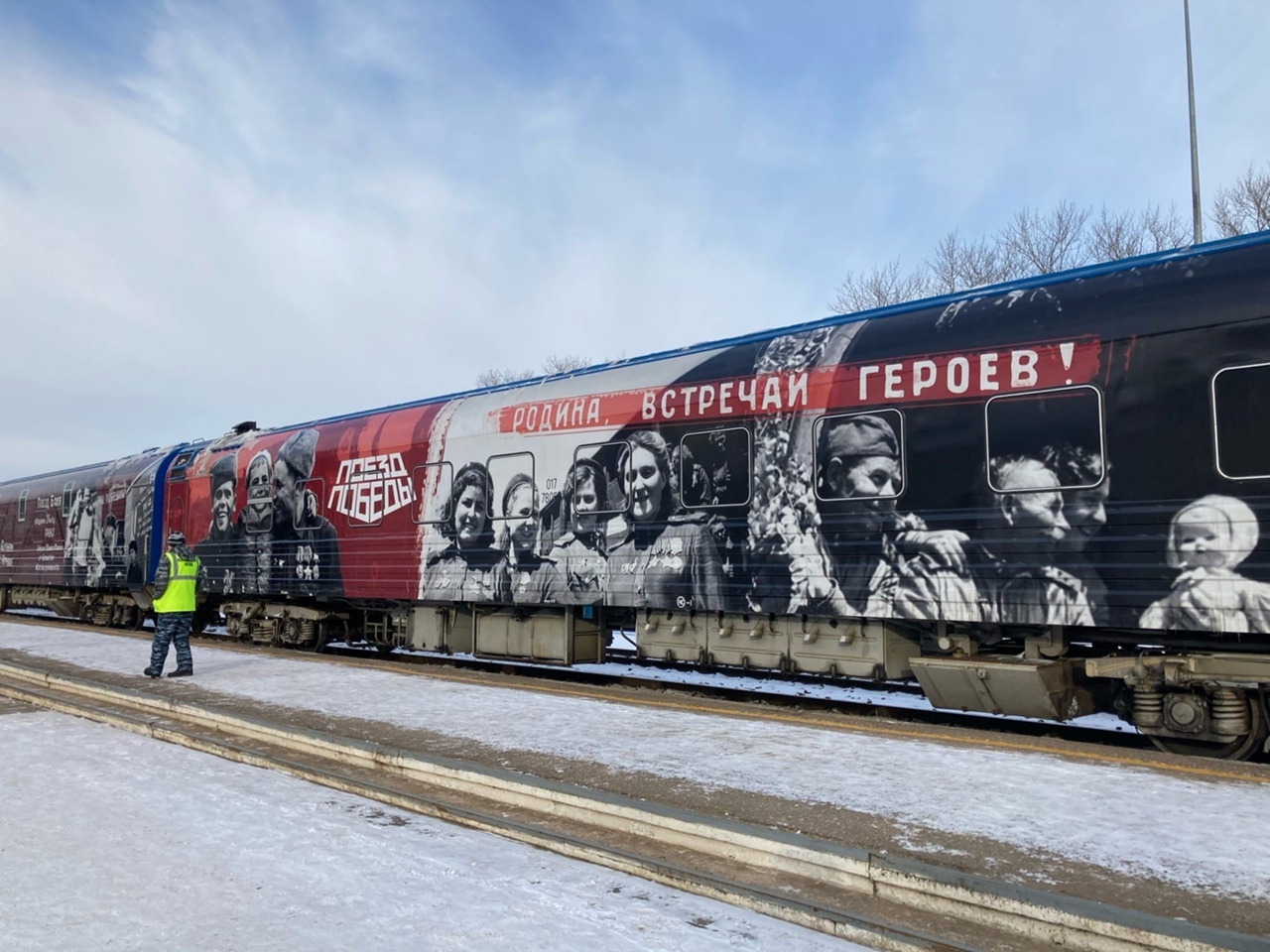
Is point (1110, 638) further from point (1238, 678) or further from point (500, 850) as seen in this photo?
point (500, 850)

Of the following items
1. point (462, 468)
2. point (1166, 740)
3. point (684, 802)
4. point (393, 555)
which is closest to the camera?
point (684, 802)

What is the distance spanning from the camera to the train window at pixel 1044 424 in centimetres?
703

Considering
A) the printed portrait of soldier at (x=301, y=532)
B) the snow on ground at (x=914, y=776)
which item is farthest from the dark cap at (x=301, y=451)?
the snow on ground at (x=914, y=776)

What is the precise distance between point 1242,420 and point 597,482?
20.2ft

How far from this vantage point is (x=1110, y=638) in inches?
283

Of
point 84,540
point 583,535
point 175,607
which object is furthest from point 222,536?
point 583,535

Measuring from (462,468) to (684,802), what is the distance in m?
7.65

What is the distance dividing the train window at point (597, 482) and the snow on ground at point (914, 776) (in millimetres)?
2150

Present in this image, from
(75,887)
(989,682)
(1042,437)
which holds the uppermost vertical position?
(1042,437)

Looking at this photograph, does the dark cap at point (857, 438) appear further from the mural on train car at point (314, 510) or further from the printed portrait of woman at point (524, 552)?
the mural on train car at point (314, 510)

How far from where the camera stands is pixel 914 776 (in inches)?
228

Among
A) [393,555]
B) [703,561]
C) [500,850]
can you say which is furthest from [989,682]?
[393,555]

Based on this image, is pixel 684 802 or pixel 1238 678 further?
pixel 1238 678

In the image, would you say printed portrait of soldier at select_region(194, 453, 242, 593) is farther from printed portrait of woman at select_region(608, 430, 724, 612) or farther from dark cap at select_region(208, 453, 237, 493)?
printed portrait of woman at select_region(608, 430, 724, 612)
